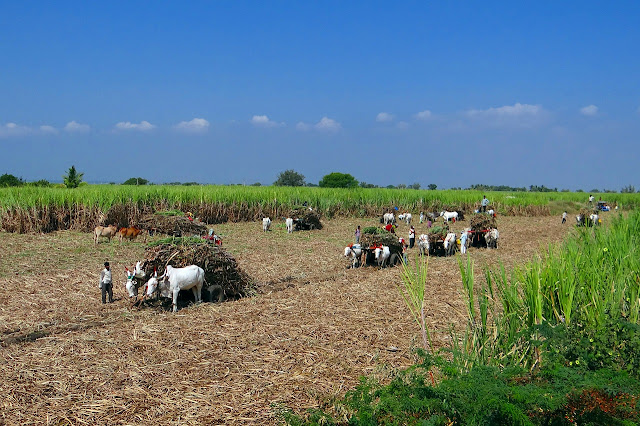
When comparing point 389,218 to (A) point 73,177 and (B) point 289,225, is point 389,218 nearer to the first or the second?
(B) point 289,225

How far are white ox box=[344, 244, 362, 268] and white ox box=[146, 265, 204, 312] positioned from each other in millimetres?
5804

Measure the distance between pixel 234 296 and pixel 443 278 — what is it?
5.18 metres

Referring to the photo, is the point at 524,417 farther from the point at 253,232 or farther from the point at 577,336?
the point at 253,232

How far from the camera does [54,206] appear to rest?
69.8ft

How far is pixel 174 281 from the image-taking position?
944cm

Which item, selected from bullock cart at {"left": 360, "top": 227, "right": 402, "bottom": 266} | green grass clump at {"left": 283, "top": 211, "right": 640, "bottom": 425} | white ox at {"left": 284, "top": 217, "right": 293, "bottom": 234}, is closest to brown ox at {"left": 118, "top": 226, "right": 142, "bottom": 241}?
white ox at {"left": 284, "top": 217, "right": 293, "bottom": 234}

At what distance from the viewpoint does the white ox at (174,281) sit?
9422mm

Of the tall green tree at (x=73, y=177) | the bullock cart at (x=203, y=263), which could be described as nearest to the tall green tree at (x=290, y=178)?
the tall green tree at (x=73, y=177)

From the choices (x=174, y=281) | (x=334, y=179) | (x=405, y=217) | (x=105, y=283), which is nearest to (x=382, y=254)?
(x=174, y=281)

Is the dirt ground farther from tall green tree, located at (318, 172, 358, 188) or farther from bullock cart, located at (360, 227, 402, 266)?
tall green tree, located at (318, 172, 358, 188)

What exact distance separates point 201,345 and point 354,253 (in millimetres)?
7689

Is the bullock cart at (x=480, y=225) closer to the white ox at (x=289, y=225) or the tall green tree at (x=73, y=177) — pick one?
the white ox at (x=289, y=225)

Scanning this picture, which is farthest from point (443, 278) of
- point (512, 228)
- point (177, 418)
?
point (512, 228)

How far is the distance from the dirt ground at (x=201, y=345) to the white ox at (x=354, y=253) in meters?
0.87
